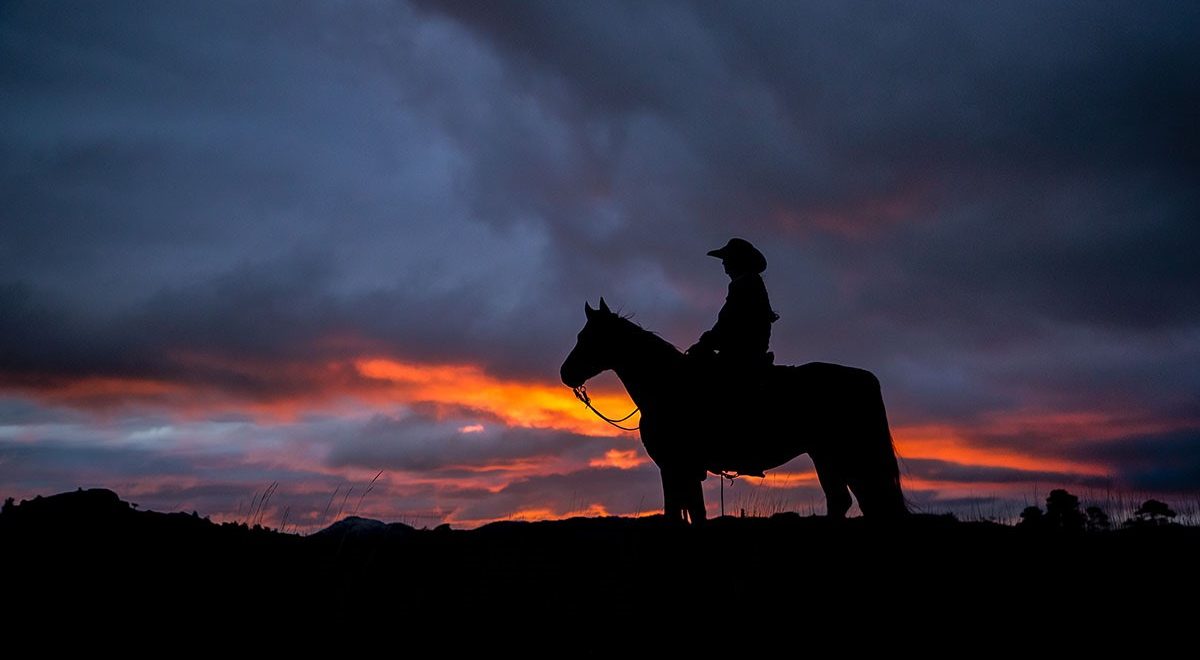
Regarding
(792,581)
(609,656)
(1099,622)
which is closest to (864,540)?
(792,581)

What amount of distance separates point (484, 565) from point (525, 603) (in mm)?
1268

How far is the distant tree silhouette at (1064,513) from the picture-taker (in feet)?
35.2

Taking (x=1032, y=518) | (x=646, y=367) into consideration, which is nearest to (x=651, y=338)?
(x=646, y=367)

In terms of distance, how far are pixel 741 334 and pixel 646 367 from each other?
4.91 feet

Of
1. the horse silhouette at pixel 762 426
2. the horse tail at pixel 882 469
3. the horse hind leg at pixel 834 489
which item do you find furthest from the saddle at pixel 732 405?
the horse tail at pixel 882 469

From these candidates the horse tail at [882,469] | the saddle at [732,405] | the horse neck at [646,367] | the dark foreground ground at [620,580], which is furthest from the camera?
the horse neck at [646,367]

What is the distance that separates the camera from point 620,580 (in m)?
7.58

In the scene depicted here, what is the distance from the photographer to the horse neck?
11.1m

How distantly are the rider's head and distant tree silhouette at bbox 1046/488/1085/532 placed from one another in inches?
210

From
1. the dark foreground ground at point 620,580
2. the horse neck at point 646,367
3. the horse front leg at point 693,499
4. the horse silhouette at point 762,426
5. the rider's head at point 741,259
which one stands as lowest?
the dark foreground ground at point 620,580

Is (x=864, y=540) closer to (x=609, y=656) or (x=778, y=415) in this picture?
(x=778, y=415)

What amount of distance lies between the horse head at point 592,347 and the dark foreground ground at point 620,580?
2.83 meters

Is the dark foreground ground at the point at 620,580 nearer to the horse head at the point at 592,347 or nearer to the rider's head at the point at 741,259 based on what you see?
the horse head at the point at 592,347

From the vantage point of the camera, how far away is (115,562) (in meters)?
7.92
